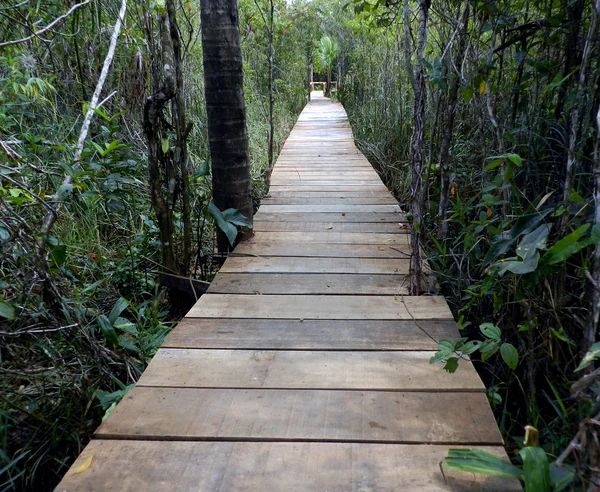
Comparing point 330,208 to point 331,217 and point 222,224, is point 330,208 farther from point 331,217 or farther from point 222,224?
point 222,224

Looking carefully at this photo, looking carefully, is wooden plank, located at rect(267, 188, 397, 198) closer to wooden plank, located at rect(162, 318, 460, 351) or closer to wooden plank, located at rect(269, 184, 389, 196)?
wooden plank, located at rect(269, 184, 389, 196)

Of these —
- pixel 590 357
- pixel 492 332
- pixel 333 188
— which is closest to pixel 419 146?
pixel 492 332

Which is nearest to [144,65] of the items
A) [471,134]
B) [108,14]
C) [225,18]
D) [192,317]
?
[108,14]

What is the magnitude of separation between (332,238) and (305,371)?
149cm

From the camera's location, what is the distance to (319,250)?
2.72 meters

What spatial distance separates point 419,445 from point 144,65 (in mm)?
3858

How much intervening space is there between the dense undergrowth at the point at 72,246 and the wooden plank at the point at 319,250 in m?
0.25

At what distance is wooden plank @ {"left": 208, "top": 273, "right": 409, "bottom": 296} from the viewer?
2.17 meters

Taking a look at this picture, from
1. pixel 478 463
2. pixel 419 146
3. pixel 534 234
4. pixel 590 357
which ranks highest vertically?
pixel 419 146

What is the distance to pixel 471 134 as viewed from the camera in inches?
139

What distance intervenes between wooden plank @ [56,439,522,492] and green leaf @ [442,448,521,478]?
49mm

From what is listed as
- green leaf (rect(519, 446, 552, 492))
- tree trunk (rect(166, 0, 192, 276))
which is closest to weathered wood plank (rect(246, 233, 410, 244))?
tree trunk (rect(166, 0, 192, 276))

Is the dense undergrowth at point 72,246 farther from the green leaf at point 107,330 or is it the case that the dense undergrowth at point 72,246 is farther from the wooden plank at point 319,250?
the wooden plank at point 319,250

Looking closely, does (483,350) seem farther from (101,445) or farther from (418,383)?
(101,445)
